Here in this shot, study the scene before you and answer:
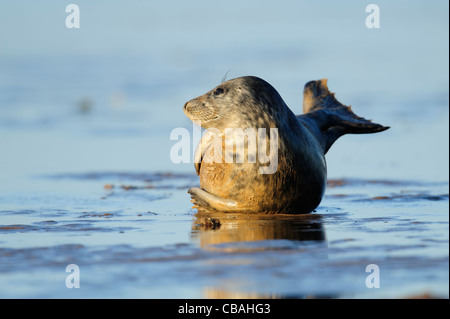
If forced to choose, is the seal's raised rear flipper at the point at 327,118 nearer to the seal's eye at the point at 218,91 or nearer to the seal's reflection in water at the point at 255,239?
the seal's eye at the point at 218,91

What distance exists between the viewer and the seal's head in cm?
708

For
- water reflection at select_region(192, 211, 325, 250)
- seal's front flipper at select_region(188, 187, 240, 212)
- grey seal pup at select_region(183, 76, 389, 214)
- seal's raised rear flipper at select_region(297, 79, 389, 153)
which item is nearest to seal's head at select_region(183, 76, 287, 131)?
grey seal pup at select_region(183, 76, 389, 214)

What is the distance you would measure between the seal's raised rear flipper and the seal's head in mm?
1232

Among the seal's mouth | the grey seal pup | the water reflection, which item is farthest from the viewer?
the seal's mouth

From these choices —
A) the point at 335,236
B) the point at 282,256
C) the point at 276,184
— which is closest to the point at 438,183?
the point at 276,184

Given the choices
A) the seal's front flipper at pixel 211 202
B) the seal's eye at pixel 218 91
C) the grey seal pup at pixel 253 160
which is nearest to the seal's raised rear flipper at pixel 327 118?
the grey seal pup at pixel 253 160

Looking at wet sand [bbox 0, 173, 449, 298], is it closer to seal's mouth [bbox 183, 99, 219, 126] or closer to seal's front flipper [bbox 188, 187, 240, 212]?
seal's front flipper [bbox 188, 187, 240, 212]

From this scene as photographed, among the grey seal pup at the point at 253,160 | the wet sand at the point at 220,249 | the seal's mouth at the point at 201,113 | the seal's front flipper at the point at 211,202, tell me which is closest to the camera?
the wet sand at the point at 220,249

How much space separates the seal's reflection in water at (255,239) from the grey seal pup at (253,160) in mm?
127

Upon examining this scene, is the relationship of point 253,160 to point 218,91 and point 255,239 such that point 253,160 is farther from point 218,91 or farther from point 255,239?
point 255,239

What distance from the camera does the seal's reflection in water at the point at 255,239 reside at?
438 centimetres

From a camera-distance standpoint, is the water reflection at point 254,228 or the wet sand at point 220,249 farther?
the water reflection at point 254,228

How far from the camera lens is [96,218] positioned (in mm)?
6926

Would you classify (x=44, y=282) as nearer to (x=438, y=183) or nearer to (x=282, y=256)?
(x=282, y=256)
